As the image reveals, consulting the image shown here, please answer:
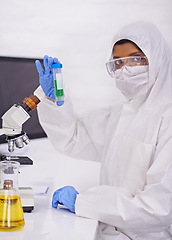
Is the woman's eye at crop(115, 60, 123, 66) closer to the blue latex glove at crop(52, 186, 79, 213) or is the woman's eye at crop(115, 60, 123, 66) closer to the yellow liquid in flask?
the blue latex glove at crop(52, 186, 79, 213)

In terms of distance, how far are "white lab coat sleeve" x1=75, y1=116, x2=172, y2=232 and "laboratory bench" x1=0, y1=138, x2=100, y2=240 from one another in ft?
0.20

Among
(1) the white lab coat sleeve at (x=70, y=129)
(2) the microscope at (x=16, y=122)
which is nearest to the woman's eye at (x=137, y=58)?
(1) the white lab coat sleeve at (x=70, y=129)

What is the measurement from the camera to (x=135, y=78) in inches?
69.1

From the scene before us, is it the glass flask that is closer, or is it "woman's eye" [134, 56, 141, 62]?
the glass flask

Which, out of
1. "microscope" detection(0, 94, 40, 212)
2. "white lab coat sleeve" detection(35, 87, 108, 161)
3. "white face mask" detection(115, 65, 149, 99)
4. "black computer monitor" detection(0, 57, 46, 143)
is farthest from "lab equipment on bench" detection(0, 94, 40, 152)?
"black computer monitor" detection(0, 57, 46, 143)

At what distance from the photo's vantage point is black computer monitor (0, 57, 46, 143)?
269cm

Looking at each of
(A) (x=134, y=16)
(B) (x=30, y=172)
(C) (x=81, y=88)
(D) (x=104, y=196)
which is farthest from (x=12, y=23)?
(D) (x=104, y=196)

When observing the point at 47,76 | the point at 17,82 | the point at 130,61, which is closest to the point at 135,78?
the point at 130,61

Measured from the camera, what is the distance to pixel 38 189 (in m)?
1.76

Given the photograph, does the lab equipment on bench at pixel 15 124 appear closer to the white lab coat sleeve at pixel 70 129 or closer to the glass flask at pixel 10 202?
the glass flask at pixel 10 202

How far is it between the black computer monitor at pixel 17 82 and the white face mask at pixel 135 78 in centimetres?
115

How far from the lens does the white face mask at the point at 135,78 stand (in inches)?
69.1

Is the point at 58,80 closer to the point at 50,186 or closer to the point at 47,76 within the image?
the point at 47,76

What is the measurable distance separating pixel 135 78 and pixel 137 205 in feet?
1.99
